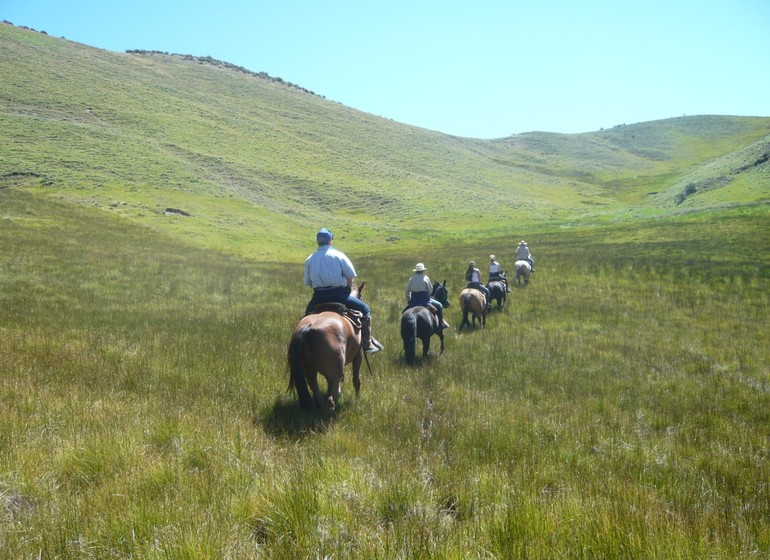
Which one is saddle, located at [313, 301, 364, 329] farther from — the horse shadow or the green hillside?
the green hillside

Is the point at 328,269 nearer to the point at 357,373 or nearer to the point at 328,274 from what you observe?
the point at 328,274

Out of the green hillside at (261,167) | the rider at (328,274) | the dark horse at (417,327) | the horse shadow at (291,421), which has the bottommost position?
the horse shadow at (291,421)

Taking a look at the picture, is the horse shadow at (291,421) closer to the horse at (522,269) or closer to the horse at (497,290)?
the horse at (497,290)

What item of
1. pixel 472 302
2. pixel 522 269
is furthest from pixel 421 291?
pixel 522 269

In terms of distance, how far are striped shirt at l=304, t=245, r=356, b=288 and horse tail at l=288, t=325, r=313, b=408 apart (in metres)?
1.50

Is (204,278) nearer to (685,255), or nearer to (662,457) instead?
(662,457)

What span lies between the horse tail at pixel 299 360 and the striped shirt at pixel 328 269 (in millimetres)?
1505

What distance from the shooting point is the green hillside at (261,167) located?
46700 mm

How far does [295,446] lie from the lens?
16.8 feet

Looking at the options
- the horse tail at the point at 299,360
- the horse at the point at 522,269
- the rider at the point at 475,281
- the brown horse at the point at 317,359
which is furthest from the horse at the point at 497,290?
the horse tail at the point at 299,360

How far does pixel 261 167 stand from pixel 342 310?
2741 inches

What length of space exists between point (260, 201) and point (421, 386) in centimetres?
5420

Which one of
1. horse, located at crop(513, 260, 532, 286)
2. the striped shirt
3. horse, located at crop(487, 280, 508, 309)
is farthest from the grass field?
horse, located at crop(513, 260, 532, 286)

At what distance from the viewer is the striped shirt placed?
792 centimetres
